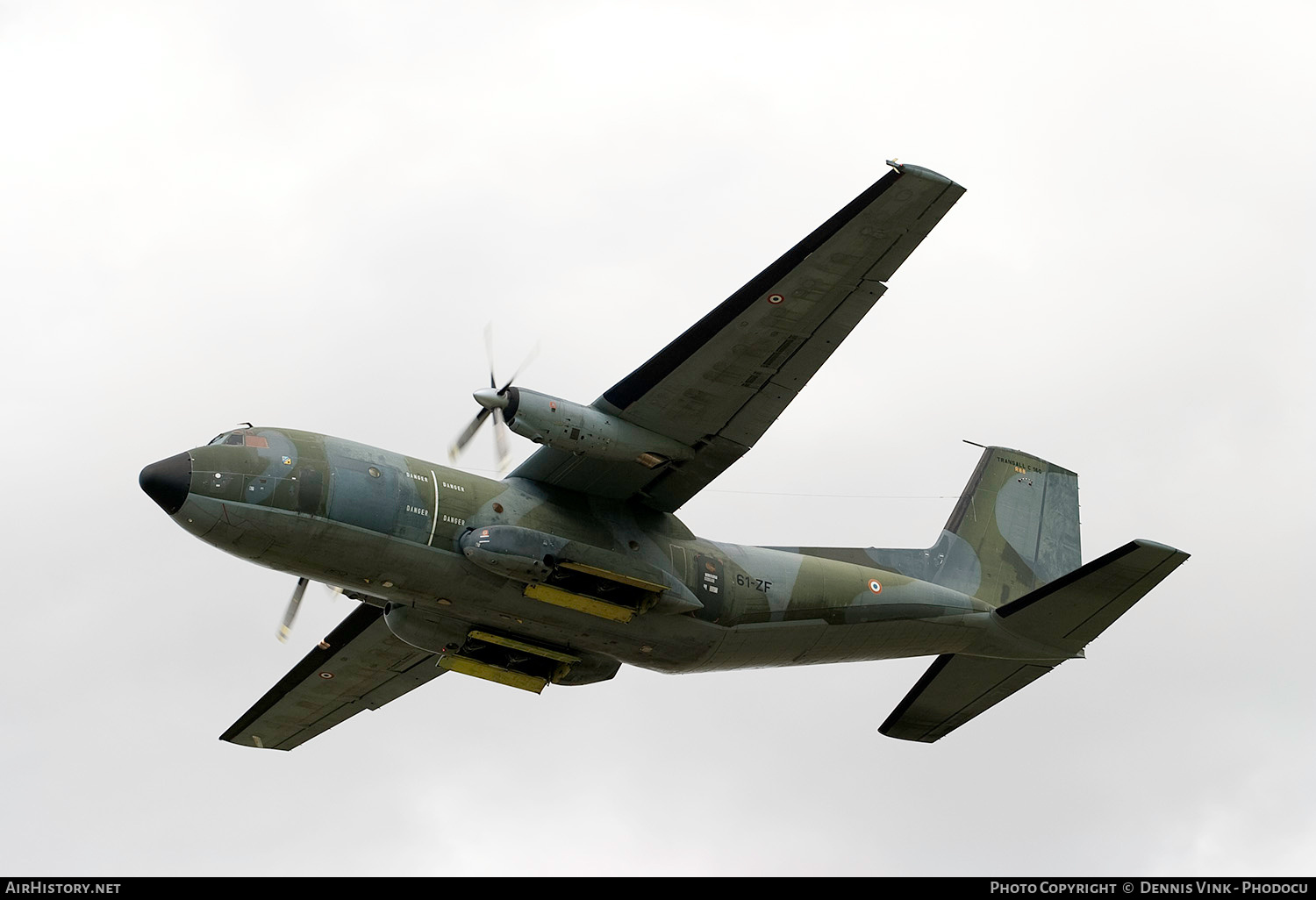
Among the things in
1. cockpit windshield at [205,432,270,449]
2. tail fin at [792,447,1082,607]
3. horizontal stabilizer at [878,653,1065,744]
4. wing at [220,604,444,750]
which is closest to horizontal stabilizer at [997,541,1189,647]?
horizontal stabilizer at [878,653,1065,744]

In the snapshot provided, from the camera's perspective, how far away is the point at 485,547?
25.3 metres

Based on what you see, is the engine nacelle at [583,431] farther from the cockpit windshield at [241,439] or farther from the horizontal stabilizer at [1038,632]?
the horizontal stabilizer at [1038,632]

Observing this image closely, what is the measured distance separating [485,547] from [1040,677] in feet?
40.8

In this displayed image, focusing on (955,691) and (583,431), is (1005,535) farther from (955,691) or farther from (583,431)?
(583,431)

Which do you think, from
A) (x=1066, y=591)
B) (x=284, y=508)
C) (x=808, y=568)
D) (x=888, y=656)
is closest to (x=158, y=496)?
(x=284, y=508)

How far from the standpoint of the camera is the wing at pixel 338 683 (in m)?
31.0

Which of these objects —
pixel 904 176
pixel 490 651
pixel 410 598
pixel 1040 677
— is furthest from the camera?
pixel 1040 677

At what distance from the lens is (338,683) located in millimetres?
32281

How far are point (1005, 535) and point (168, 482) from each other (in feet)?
56.8

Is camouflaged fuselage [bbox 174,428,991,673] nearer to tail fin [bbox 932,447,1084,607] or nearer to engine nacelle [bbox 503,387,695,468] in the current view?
engine nacelle [bbox 503,387,695,468]

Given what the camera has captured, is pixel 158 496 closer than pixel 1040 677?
Yes

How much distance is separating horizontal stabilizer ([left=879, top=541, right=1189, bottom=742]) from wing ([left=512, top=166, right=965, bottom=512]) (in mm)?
6503

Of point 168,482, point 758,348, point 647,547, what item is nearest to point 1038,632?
point 647,547
